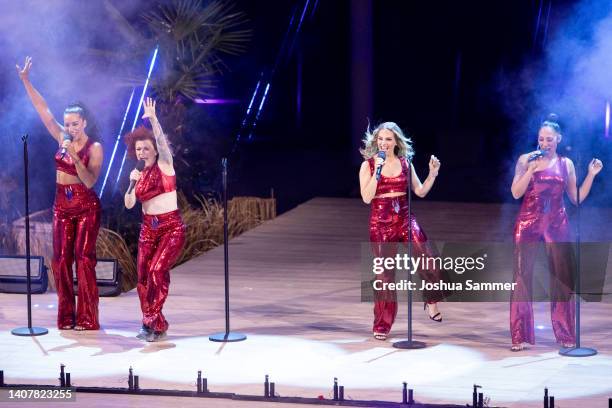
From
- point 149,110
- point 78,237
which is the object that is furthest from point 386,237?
point 78,237

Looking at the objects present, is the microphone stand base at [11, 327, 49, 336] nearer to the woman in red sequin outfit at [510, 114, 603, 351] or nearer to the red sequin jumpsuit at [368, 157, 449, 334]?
the red sequin jumpsuit at [368, 157, 449, 334]

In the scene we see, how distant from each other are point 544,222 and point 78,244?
281cm

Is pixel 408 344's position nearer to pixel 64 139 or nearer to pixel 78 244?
pixel 78 244

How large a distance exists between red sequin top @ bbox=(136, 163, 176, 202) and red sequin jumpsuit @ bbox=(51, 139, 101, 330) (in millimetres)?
419

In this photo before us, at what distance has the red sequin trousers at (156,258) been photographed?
7.47m

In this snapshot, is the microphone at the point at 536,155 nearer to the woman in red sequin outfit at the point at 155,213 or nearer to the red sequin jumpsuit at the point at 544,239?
the red sequin jumpsuit at the point at 544,239

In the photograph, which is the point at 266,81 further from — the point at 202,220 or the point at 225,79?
the point at 202,220

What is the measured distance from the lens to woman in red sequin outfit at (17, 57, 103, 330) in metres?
7.66

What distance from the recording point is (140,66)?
11930 millimetres

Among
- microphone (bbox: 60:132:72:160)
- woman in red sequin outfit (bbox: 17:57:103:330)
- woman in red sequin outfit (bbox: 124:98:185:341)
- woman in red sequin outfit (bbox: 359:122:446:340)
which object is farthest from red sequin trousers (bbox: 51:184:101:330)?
woman in red sequin outfit (bbox: 359:122:446:340)

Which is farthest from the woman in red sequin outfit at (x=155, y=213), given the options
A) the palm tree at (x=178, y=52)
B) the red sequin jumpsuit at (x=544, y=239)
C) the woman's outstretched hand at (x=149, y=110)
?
the palm tree at (x=178, y=52)

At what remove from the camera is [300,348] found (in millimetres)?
7383

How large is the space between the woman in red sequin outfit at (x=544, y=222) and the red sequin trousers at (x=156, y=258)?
6.61 ft

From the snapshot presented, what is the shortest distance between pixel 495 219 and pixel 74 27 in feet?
14.2
